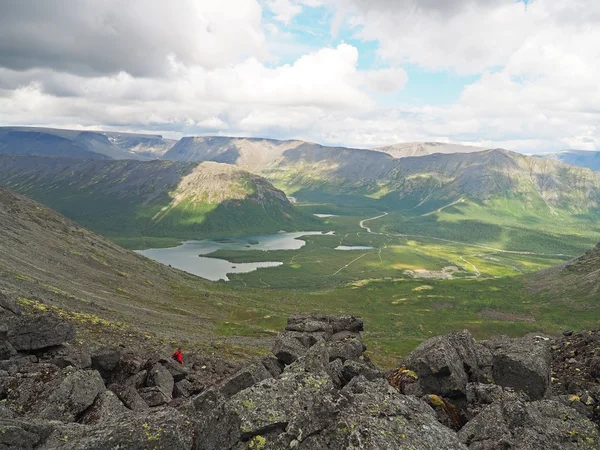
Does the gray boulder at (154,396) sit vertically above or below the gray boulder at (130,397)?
below

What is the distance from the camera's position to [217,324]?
323ft

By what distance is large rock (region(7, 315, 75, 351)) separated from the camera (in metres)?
28.7

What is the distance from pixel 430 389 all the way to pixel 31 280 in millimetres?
85786

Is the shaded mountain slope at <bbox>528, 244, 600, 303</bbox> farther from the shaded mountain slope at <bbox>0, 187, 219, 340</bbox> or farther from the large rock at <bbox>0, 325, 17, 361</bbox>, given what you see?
the large rock at <bbox>0, 325, 17, 361</bbox>

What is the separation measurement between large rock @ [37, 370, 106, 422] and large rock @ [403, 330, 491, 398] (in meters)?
20.7

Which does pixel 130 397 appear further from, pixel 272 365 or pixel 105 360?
pixel 272 365

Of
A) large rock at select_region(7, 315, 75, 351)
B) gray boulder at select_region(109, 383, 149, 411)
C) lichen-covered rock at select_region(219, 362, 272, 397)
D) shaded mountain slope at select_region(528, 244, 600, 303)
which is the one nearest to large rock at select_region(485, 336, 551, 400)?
lichen-covered rock at select_region(219, 362, 272, 397)

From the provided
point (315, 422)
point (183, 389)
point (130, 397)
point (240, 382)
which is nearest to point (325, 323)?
point (183, 389)

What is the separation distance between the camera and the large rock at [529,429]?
16703mm

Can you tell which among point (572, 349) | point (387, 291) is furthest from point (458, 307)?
point (572, 349)

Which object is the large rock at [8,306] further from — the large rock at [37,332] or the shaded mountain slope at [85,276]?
the shaded mountain slope at [85,276]

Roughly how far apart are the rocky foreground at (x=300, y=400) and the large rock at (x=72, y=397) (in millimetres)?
54

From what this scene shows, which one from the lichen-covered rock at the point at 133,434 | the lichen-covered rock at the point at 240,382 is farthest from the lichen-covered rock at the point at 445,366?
the lichen-covered rock at the point at 133,434

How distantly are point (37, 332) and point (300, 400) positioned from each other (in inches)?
1001
